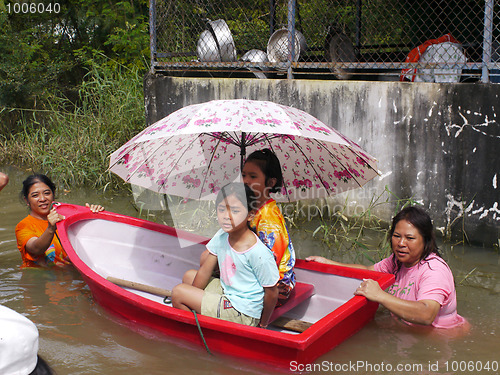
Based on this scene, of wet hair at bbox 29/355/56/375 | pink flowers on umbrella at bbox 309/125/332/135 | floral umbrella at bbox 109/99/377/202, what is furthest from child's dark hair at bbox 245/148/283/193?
wet hair at bbox 29/355/56/375

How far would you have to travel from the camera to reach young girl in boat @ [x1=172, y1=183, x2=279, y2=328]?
3346 mm

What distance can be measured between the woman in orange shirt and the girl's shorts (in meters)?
1.80

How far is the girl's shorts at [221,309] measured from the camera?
11.4 ft

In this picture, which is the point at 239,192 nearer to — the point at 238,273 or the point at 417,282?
the point at 238,273

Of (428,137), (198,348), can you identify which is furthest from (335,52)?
(198,348)

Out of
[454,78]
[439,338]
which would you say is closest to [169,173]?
[439,338]

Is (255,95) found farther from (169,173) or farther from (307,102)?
(169,173)

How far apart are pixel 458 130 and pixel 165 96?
3763mm

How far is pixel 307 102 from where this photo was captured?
6277 millimetres

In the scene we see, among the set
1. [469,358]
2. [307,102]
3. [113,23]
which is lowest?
[469,358]

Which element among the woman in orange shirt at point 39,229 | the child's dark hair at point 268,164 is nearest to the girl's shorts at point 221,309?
the child's dark hair at point 268,164

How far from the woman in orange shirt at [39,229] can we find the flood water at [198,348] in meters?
0.19

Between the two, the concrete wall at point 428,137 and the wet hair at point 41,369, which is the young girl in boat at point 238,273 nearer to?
the wet hair at point 41,369

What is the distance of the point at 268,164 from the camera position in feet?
12.6
